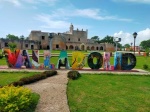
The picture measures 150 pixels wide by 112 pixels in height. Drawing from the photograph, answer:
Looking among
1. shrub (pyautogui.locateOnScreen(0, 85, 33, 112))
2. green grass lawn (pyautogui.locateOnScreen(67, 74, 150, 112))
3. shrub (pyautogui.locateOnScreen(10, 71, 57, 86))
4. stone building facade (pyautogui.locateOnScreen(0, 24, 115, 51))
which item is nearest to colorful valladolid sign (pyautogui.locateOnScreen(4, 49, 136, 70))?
shrub (pyautogui.locateOnScreen(10, 71, 57, 86))

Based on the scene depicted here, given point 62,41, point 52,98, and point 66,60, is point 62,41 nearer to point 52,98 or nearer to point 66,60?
point 66,60

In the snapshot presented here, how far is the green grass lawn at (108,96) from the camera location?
332 inches

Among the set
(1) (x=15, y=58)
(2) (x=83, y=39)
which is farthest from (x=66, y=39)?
(1) (x=15, y=58)

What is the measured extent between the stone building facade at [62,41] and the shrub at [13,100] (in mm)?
55559

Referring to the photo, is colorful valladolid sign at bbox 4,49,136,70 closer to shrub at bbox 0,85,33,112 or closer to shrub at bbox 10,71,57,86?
shrub at bbox 10,71,57,86

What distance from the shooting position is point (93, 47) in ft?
242

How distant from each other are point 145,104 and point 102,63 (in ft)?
31.3

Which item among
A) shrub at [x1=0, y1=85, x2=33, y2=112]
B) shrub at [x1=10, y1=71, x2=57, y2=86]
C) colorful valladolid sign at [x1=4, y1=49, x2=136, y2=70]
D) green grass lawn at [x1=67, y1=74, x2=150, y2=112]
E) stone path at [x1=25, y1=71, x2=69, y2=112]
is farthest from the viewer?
colorful valladolid sign at [x1=4, y1=49, x2=136, y2=70]

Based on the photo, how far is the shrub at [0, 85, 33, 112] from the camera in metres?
6.55

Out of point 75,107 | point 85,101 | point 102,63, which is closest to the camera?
point 75,107

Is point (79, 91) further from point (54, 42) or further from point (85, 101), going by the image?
point (54, 42)

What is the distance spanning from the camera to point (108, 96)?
9.93 metres

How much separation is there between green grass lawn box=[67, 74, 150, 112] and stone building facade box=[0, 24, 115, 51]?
2019 inches

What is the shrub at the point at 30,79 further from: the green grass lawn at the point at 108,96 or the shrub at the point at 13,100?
the shrub at the point at 13,100
